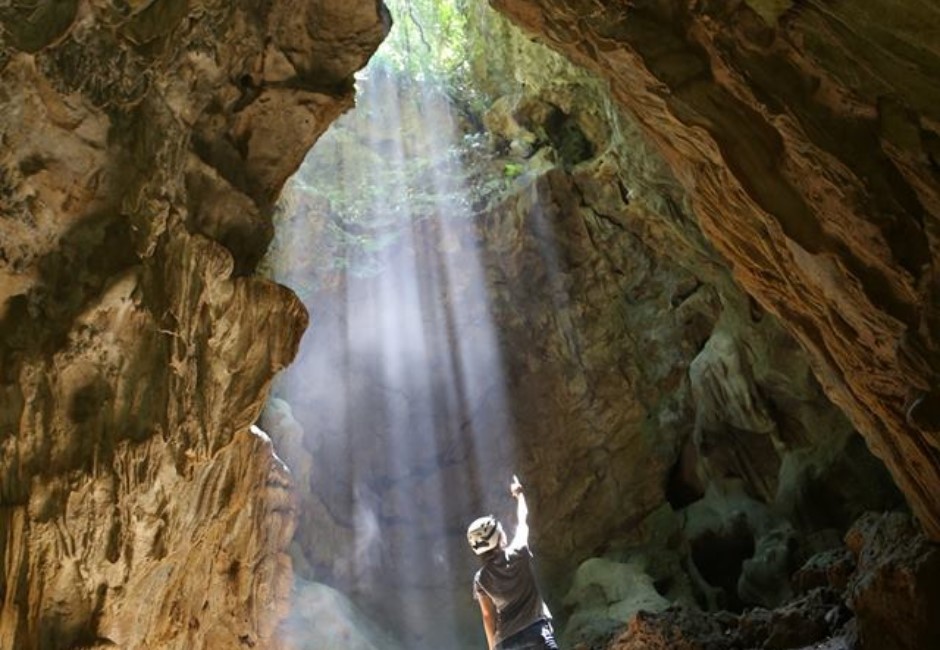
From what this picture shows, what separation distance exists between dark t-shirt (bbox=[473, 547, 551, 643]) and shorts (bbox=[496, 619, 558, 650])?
54 millimetres

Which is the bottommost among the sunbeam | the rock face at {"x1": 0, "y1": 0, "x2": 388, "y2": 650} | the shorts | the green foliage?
the sunbeam

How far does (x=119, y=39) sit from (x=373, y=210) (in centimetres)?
988

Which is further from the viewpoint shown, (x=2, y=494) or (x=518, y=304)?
(x=518, y=304)

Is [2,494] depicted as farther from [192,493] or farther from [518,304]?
[518,304]

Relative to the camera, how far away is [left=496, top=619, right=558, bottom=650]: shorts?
372 inches

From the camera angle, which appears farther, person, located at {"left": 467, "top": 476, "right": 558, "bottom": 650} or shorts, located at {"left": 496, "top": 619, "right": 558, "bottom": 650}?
person, located at {"left": 467, "top": 476, "right": 558, "bottom": 650}

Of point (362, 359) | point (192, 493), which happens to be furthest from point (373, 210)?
point (192, 493)

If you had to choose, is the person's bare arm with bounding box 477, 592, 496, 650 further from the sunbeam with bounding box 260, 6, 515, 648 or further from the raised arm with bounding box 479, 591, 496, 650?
the sunbeam with bounding box 260, 6, 515, 648

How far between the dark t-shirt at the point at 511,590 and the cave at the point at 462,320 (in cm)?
151

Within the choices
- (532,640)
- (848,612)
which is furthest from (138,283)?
(848,612)

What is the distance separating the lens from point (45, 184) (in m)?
6.86

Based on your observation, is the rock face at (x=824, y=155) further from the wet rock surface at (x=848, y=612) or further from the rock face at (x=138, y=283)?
the rock face at (x=138, y=283)

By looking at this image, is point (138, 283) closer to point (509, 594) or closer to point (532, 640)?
point (509, 594)

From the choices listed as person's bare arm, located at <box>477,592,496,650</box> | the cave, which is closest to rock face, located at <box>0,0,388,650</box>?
the cave
